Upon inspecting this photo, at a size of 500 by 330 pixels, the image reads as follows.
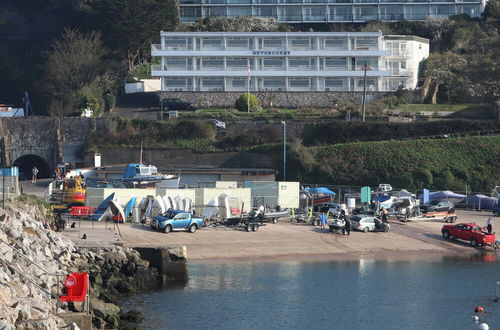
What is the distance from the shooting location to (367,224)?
6166 centimetres

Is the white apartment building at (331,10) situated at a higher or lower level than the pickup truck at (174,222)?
higher

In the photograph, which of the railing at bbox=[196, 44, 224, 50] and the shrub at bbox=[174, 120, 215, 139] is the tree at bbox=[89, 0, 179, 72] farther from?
the shrub at bbox=[174, 120, 215, 139]

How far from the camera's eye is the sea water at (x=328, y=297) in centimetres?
4256

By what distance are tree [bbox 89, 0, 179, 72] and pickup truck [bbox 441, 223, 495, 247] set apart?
148ft

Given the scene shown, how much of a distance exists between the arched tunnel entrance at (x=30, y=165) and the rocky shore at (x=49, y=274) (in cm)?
3299

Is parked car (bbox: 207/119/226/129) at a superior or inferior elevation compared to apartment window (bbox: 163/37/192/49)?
inferior

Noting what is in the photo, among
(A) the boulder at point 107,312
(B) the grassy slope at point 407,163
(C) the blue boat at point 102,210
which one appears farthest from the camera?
(B) the grassy slope at point 407,163

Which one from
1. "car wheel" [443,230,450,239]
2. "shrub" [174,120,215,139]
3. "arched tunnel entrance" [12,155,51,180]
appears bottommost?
"car wheel" [443,230,450,239]

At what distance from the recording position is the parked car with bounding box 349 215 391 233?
6159 centimetres

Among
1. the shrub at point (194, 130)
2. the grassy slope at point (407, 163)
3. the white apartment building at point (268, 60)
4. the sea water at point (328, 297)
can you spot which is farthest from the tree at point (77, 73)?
the sea water at point (328, 297)

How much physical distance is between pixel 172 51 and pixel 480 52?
27.5m

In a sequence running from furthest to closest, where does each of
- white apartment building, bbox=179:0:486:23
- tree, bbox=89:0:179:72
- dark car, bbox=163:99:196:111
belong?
white apartment building, bbox=179:0:486:23 < tree, bbox=89:0:179:72 < dark car, bbox=163:99:196:111

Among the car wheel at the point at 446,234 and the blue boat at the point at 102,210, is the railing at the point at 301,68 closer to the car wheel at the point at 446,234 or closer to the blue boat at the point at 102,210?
the car wheel at the point at 446,234

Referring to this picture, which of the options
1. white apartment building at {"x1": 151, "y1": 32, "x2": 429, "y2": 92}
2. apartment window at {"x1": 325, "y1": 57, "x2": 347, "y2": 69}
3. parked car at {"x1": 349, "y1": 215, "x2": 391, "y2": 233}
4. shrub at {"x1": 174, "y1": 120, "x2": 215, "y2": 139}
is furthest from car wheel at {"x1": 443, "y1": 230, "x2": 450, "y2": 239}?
apartment window at {"x1": 325, "y1": 57, "x2": 347, "y2": 69}
